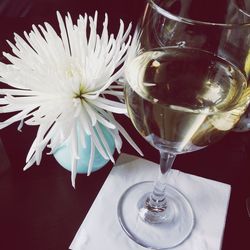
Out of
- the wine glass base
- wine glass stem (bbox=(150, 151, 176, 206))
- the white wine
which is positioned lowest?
the wine glass base

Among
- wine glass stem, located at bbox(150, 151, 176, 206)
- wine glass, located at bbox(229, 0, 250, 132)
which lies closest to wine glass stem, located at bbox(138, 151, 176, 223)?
wine glass stem, located at bbox(150, 151, 176, 206)

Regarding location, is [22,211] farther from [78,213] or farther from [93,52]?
[93,52]

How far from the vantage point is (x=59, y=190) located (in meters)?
0.42

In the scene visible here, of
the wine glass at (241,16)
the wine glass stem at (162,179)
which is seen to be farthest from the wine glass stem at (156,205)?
the wine glass at (241,16)

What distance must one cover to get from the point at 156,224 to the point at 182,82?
154 mm

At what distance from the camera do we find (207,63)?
0.36 metres

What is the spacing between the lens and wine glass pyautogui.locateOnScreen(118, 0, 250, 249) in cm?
33

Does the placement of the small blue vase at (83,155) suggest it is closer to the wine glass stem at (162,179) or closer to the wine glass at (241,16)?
the wine glass stem at (162,179)

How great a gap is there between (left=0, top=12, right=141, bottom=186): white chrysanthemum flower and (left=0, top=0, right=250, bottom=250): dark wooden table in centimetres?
4

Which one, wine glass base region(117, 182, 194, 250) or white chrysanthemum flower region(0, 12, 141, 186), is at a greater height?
white chrysanthemum flower region(0, 12, 141, 186)

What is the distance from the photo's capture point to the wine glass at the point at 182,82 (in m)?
0.33

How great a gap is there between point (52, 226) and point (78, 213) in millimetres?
29

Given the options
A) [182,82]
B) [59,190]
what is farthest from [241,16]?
[59,190]

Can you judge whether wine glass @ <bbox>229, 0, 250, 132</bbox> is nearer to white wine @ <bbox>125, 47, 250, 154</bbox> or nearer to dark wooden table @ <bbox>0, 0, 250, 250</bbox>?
dark wooden table @ <bbox>0, 0, 250, 250</bbox>
